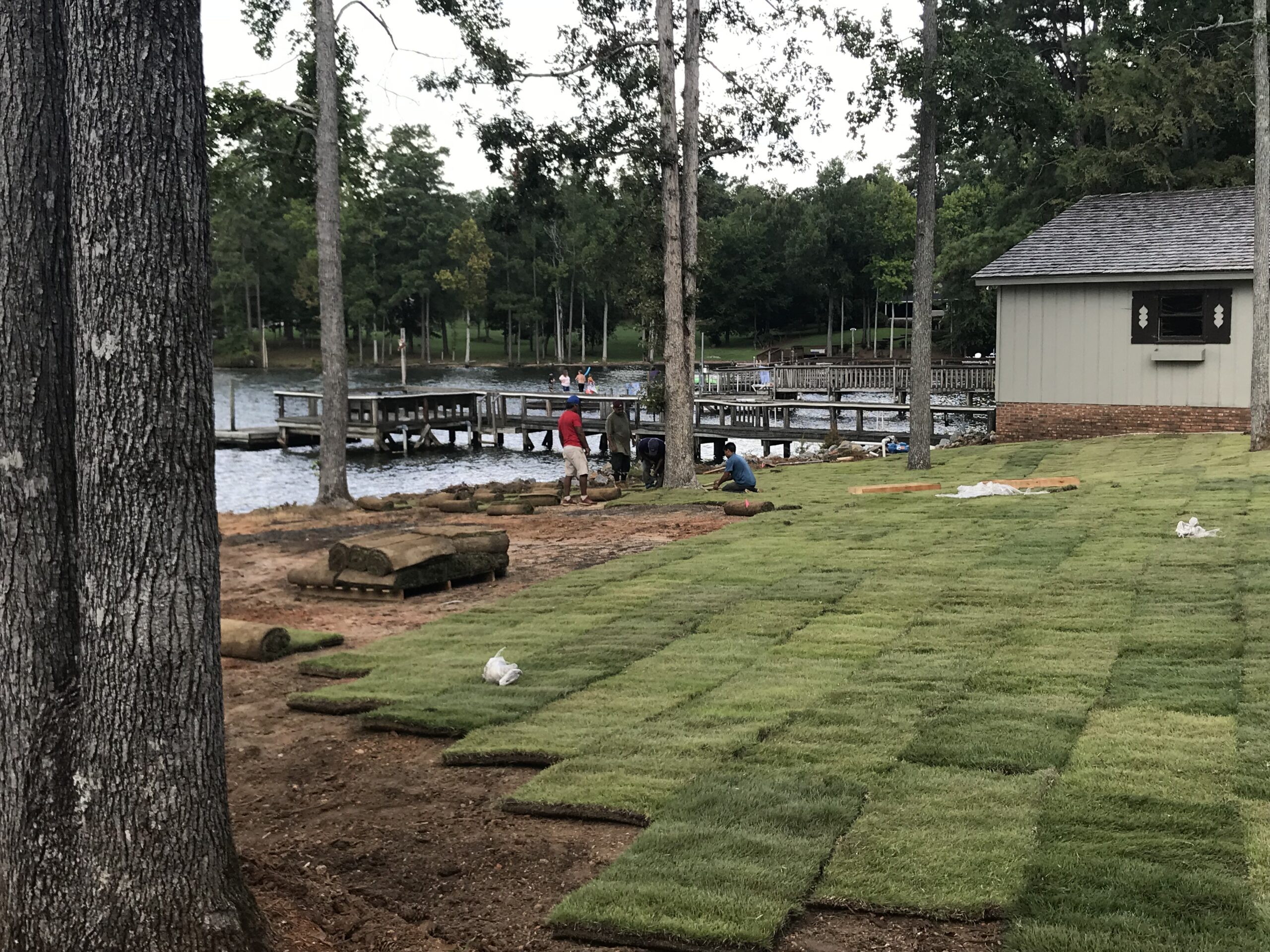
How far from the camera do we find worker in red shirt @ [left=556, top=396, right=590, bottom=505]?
19.3m

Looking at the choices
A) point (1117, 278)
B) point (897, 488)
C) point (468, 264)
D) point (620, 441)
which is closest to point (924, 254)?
point (897, 488)

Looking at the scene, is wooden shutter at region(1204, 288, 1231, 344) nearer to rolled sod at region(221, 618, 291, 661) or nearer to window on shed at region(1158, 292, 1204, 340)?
window on shed at region(1158, 292, 1204, 340)

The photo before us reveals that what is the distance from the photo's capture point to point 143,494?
4156 mm

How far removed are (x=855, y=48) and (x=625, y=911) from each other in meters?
18.9

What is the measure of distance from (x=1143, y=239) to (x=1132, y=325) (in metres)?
2.42

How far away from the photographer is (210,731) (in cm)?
438

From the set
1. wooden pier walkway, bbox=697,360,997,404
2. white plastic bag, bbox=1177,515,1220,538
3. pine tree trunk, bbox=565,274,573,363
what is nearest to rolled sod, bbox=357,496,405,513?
white plastic bag, bbox=1177,515,1220,538

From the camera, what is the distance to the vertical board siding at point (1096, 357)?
25844 mm

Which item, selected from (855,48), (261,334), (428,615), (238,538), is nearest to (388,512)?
(238,538)

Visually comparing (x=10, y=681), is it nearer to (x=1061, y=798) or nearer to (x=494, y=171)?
(x=1061, y=798)

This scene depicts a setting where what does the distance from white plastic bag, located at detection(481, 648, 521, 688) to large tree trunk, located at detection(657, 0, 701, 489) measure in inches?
523

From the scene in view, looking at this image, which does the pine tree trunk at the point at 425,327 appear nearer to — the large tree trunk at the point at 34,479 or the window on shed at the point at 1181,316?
the window on shed at the point at 1181,316

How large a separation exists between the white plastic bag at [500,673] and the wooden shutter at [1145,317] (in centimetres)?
2241

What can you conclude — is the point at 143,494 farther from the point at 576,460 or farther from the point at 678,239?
the point at 678,239
